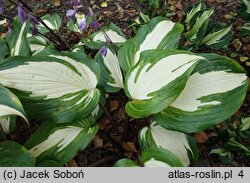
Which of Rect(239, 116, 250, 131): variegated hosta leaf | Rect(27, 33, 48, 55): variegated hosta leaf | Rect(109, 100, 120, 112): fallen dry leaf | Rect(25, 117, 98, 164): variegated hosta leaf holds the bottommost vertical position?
Rect(109, 100, 120, 112): fallen dry leaf

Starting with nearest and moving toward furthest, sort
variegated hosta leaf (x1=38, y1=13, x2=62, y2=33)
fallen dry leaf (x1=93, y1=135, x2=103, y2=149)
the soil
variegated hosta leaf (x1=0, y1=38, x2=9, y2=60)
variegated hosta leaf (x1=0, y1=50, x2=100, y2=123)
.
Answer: variegated hosta leaf (x1=0, y1=50, x2=100, y2=123) < variegated hosta leaf (x1=0, y1=38, x2=9, y2=60) < the soil < fallen dry leaf (x1=93, y1=135, x2=103, y2=149) < variegated hosta leaf (x1=38, y1=13, x2=62, y2=33)

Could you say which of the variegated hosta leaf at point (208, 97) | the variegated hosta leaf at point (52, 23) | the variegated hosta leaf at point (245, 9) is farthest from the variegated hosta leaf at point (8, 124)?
the variegated hosta leaf at point (245, 9)

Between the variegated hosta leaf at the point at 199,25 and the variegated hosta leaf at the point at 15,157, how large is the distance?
41.4 inches

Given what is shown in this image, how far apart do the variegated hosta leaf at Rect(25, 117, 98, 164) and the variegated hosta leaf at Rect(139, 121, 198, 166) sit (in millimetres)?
217

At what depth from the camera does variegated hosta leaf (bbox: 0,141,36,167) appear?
1037 millimetres

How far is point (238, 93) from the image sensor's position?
103 cm

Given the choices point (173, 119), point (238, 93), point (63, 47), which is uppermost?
point (238, 93)

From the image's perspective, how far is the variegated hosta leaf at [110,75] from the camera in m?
1.36

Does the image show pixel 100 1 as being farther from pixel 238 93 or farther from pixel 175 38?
pixel 238 93

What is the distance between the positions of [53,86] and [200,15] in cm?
94

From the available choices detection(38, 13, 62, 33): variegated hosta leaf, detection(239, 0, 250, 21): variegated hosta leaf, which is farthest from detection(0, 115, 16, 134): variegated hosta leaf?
detection(239, 0, 250, 21): variegated hosta leaf

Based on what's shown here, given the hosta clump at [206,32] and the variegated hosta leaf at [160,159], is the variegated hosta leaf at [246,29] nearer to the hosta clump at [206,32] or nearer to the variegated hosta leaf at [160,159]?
the hosta clump at [206,32]

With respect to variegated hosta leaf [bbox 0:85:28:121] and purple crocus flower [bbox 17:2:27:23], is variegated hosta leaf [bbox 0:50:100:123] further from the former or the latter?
purple crocus flower [bbox 17:2:27:23]

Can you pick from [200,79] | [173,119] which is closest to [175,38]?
[200,79]
